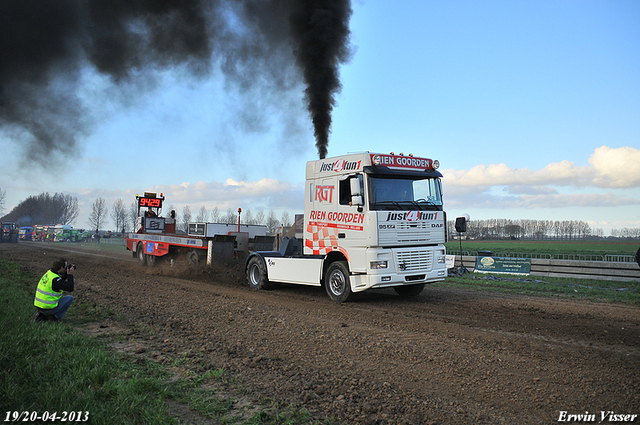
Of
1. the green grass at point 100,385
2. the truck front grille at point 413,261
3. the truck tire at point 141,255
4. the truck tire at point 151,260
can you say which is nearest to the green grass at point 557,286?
the truck front grille at point 413,261

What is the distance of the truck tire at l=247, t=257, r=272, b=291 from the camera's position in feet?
39.8

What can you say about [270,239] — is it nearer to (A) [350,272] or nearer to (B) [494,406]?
(A) [350,272]

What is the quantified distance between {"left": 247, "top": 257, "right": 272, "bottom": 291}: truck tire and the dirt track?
1739 millimetres

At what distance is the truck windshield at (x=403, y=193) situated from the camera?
9062 mm

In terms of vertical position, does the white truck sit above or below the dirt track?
above

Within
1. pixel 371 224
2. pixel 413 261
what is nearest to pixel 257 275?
pixel 371 224

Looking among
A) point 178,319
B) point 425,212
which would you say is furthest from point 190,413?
point 425,212

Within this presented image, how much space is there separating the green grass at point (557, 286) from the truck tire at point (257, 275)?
20.0 ft

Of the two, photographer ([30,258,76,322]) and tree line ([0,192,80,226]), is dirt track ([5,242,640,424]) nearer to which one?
photographer ([30,258,76,322])

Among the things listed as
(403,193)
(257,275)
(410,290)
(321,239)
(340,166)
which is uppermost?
(340,166)

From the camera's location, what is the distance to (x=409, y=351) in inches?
221

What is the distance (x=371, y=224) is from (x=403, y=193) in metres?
1.24

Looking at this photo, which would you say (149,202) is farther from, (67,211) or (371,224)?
(67,211)

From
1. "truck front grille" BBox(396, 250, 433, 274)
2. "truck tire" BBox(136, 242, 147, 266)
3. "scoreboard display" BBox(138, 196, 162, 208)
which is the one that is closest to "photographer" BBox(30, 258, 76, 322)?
"truck front grille" BBox(396, 250, 433, 274)
